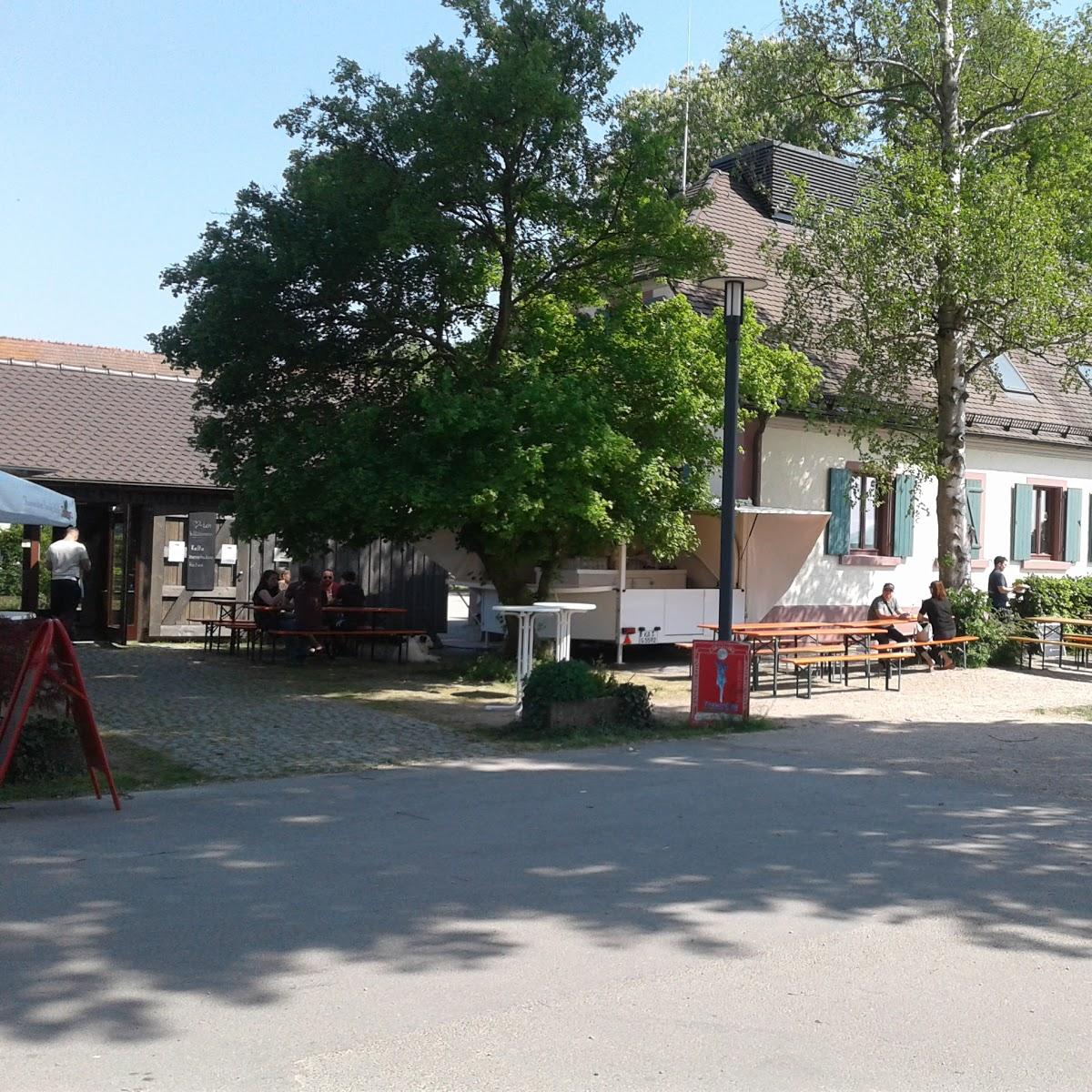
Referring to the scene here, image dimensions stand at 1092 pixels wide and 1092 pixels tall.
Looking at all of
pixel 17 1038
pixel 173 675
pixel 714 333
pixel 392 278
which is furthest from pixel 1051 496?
pixel 17 1038

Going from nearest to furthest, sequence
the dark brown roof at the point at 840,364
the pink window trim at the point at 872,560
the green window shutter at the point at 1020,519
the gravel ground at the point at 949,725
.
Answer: the gravel ground at the point at 949,725 → the pink window trim at the point at 872,560 → the dark brown roof at the point at 840,364 → the green window shutter at the point at 1020,519

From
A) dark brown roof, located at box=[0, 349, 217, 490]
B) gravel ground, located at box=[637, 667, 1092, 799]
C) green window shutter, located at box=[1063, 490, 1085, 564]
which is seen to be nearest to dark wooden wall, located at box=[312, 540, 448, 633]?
dark brown roof, located at box=[0, 349, 217, 490]

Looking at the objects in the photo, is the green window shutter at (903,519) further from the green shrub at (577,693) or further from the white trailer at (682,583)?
the green shrub at (577,693)

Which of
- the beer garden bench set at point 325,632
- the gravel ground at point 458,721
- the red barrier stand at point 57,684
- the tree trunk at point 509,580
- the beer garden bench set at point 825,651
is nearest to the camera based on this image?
the red barrier stand at point 57,684

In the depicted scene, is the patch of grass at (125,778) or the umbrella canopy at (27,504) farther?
the umbrella canopy at (27,504)

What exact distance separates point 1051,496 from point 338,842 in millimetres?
23994

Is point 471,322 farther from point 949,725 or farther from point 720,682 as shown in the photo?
point 949,725

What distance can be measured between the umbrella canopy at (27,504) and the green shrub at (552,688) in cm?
458

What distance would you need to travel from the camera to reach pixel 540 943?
6016 millimetres

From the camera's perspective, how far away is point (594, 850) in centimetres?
793

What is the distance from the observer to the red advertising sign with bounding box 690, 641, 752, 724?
1368 centimetres

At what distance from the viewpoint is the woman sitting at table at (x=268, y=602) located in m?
20.0

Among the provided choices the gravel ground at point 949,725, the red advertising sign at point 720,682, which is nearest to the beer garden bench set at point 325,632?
the gravel ground at point 949,725

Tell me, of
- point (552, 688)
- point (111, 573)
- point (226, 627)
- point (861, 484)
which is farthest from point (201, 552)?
point (861, 484)
